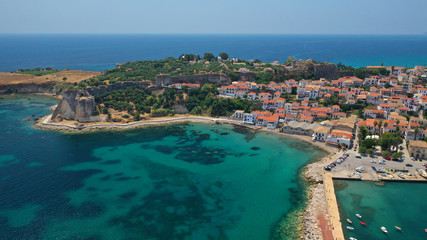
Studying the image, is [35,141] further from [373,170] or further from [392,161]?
[392,161]

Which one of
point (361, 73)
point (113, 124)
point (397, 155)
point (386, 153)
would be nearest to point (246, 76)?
point (361, 73)

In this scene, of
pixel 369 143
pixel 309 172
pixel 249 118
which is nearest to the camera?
pixel 309 172

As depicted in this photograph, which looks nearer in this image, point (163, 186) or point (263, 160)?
point (163, 186)

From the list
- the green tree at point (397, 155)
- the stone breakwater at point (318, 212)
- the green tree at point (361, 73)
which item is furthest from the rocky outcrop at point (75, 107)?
the green tree at point (361, 73)

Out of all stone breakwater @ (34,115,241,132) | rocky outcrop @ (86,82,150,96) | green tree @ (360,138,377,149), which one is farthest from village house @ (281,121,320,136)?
rocky outcrop @ (86,82,150,96)

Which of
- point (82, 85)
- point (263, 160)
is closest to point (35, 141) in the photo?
point (82, 85)

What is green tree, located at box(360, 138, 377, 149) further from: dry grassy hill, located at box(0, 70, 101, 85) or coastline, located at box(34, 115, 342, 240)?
dry grassy hill, located at box(0, 70, 101, 85)

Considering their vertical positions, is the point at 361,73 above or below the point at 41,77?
above

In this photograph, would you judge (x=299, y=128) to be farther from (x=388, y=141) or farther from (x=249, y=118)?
(x=388, y=141)

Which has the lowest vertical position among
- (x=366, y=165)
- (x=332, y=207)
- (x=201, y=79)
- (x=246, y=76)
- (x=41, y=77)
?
(x=332, y=207)
